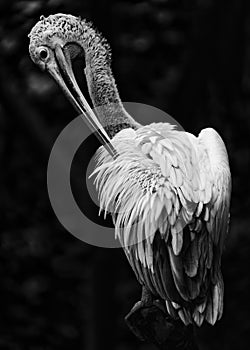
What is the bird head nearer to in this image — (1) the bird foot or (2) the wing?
(2) the wing

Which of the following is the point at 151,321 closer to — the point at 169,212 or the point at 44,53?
the point at 169,212

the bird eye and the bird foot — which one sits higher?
the bird eye

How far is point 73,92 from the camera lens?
1455 mm

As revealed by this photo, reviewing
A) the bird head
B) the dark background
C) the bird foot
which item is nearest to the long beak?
the bird head

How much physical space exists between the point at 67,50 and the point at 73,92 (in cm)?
7

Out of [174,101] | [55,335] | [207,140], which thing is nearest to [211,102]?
[174,101]

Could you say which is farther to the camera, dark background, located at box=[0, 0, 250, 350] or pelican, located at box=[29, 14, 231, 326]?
dark background, located at box=[0, 0, 250, 350]

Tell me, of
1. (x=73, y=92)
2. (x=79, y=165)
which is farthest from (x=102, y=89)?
(x=79, y=165)

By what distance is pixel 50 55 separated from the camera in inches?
56.3

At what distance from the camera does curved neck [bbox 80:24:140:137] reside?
1.46 m

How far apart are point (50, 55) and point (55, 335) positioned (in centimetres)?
70

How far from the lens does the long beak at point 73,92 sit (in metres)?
→ 1.44

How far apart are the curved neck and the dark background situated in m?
0.12

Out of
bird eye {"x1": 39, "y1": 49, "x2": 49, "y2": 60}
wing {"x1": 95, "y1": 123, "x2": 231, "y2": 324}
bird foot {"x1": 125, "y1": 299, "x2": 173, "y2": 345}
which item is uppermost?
bird eye {"x1": 39, "y1": 49, "x2": 49, "y2": 60}
